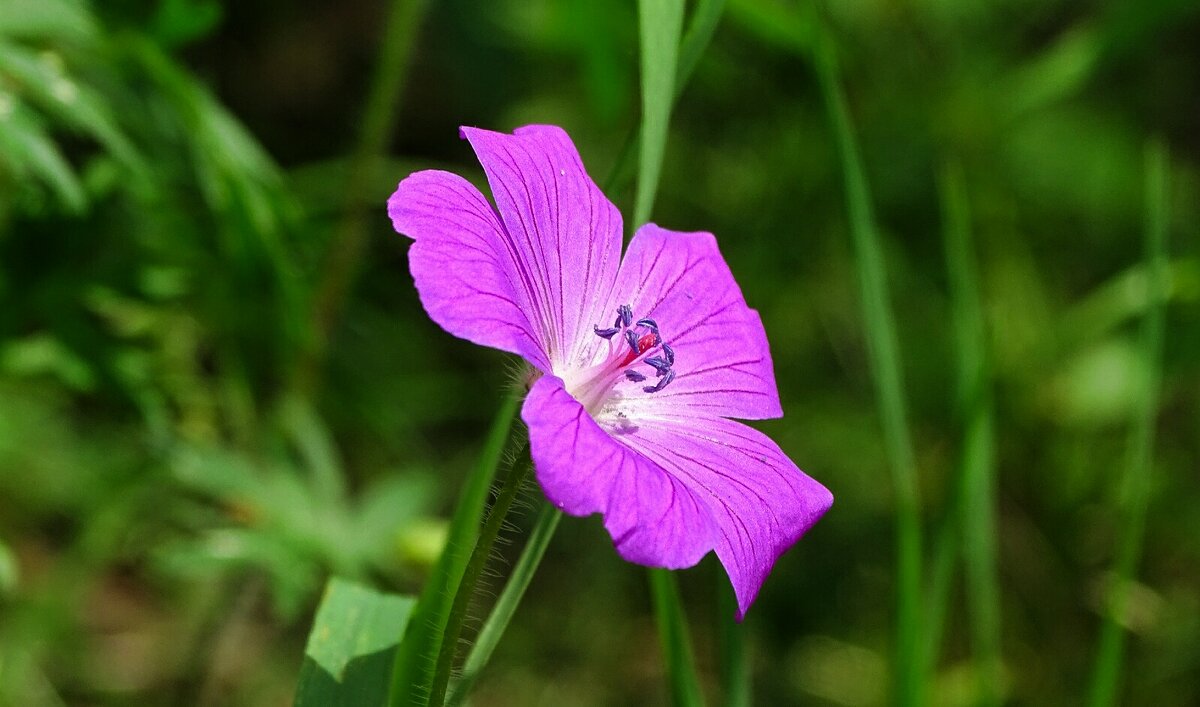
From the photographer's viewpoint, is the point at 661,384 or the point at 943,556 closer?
the point at 661,384

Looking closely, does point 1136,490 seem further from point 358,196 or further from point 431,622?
point 358,196

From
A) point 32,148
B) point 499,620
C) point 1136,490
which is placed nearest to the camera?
point 499,620

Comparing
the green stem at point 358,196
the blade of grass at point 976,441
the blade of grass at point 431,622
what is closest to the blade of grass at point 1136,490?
the blade of grass at point 976,441

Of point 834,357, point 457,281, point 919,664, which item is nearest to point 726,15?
point 834,357

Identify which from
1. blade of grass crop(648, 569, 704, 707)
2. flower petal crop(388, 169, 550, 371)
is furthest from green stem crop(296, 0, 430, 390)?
flower petal crop(388, 169, 550, 371)

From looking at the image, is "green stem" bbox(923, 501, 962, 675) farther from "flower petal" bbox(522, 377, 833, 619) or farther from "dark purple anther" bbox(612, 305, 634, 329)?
"dark purple anther" bbox(612, 305, 634, 329)

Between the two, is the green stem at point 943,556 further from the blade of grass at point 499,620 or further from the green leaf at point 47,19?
the green leaf at point 47,19

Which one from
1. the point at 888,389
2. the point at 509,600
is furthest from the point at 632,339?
the point at 888,389
